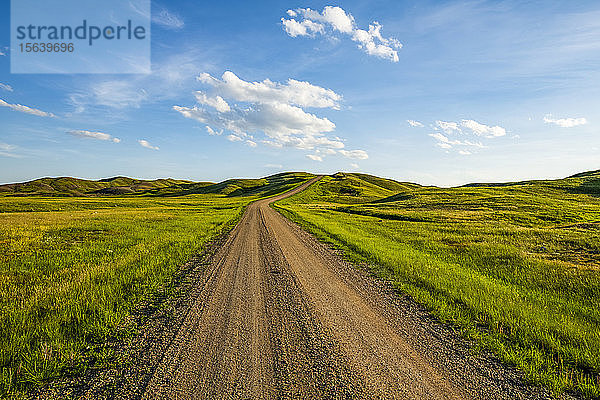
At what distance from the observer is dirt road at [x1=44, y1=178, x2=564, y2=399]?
4777 millimetres

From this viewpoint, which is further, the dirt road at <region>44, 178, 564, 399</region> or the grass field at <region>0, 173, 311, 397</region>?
the grass field at <region>0, 173, 311, 397</region>

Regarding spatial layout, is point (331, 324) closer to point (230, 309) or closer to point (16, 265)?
point (230, 309)

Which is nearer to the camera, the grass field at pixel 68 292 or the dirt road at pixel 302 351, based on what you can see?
the dirt road at pixel 302 351

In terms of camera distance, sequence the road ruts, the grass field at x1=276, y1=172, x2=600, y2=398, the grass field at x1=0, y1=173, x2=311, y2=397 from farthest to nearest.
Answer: the grass field at x1=276, y1=172, x2=600, y2=398, the grass field at x1=0, y1=173, x2=311, y2=397, the road ruts

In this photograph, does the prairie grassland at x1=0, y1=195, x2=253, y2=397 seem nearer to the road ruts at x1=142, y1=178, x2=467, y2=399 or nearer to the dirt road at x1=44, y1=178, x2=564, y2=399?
the dirt road at x1=44, y1=178, x2=564, y2=399

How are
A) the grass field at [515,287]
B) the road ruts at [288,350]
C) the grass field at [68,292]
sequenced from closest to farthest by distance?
the road ruts at [288,350] < the grass field at [68,292] < the grass field at [515,287]

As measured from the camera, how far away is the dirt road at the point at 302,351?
4777 mm

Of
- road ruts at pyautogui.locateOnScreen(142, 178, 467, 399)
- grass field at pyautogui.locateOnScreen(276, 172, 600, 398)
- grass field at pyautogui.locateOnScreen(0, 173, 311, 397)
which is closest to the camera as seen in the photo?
road ruts at pyautogui.locateOnScreen(142, 178, 467, 399)

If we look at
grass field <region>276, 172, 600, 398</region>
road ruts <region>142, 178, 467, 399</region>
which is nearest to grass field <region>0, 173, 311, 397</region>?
road ruts <region>142, 178, 467, 399</region>

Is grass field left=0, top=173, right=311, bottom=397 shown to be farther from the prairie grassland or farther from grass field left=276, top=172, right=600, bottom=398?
grass field left=276, top=172, right=600, bottom=398

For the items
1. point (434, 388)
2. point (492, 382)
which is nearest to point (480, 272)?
point (492, 382)

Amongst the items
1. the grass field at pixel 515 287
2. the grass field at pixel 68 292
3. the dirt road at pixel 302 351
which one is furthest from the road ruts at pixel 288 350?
the grass field at pixel 515 287

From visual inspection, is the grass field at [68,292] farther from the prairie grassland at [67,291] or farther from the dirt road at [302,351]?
the dirt road at [302,351]

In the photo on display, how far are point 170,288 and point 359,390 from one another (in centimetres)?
744
